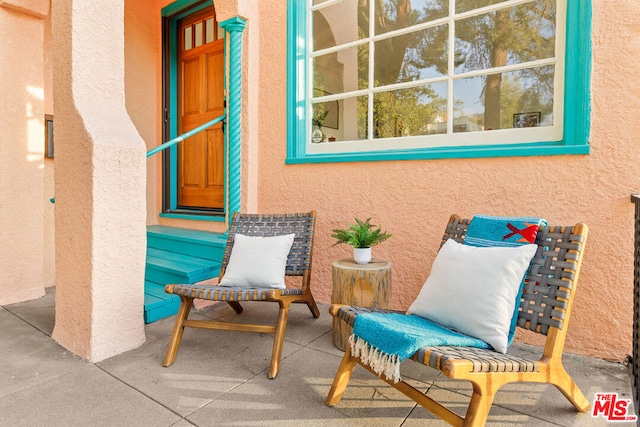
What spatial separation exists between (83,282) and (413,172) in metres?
2.09

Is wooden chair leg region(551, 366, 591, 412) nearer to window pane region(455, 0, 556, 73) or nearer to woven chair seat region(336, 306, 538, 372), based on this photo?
woven chair seat region(336, 306, 538, 372)

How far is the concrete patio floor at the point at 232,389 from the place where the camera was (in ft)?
5.07

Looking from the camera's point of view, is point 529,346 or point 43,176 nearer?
point 529,346

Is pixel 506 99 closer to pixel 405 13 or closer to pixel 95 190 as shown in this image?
pixel 405 13

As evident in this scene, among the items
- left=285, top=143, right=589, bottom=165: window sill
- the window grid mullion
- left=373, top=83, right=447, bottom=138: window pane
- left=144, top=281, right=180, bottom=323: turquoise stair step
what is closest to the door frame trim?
left=144, top=281, right=180, bottom=323: turquoise stair step

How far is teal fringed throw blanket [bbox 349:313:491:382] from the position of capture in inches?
52.4

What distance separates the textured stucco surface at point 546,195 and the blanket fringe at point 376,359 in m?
1.11

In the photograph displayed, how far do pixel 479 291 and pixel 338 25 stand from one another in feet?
8.22

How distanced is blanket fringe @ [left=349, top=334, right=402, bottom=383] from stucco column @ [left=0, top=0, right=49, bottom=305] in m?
2.93

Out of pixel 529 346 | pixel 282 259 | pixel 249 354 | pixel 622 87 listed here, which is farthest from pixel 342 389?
pixel 622 87

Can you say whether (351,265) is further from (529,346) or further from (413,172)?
(529,346)

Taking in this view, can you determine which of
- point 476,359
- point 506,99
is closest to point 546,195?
point 506,99

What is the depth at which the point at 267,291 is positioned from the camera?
200 centimetres

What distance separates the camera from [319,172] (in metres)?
3.00
